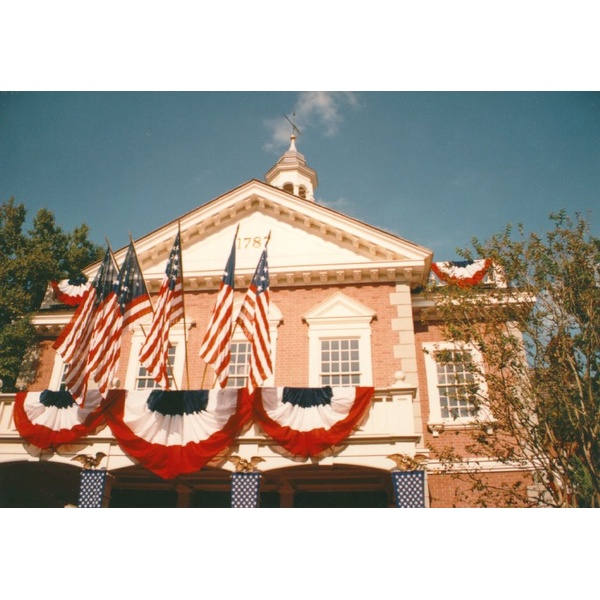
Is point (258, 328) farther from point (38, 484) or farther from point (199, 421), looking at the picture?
point (38, 484)

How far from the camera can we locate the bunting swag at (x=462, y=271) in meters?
13.2

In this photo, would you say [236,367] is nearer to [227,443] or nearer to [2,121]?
[227,443]

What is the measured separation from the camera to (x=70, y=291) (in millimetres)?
16250

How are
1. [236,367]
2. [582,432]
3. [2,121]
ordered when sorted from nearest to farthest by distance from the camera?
[582,432] < [2,121] < [236,367]

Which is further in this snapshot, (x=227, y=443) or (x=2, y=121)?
(x=2, y=121)

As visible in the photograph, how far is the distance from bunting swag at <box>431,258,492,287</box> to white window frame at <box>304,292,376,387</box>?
2236 mm

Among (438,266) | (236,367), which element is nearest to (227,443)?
(236,367)

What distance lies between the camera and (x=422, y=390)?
1359 centimetres

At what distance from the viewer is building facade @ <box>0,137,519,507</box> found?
419 inches

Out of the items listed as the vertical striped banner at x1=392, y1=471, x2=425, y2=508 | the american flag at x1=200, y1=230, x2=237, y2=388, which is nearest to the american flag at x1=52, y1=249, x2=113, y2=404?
the american flag at x1=200, y1=230, x2=237, y2=388

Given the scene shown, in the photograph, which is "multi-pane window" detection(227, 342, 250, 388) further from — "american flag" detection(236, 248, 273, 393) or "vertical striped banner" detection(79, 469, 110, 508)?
"vertical striped banner" detection(79, 469, 110, 508)

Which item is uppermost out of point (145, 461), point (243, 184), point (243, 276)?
point (243, 184)

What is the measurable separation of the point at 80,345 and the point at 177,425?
Result: 2643mm

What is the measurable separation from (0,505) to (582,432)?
1141cm
